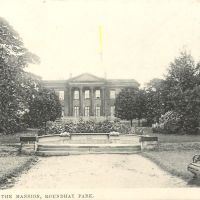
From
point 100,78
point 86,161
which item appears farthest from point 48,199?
point 100,78

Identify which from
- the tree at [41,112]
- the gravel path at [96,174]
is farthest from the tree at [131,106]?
Result: the gravel path at [96,174]

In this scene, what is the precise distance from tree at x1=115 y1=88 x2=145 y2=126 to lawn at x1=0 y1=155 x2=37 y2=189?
27939 mm

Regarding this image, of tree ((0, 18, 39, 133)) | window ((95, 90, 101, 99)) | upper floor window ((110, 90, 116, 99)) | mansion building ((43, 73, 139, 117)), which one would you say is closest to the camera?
tree ((0, 18, 39, 133))

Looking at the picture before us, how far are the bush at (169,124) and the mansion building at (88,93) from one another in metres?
23.6

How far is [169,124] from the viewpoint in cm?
3028

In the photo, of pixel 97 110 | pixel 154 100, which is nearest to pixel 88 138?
pixel 154 100

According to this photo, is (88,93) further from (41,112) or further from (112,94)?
(41,112)

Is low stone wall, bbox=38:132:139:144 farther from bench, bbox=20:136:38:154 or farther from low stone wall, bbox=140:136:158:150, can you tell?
bench, bbox=20:136:38:154

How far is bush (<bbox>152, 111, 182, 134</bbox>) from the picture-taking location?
28.8 metres

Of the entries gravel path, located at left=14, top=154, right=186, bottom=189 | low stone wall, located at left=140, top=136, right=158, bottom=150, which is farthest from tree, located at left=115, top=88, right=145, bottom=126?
gravel path, located at left=14, top=154, right=186, bottom=189

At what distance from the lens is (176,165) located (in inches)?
456

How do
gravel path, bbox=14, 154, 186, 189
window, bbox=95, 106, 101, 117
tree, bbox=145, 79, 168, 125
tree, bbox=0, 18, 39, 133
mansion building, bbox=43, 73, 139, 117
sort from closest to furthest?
1. gravel path, bbox=14, 154, 186, 189
2. tree, bbox=0, 18, 39, 133
3. tree, bbox=145, 79, 168, 125
4. mansion building, bbox=43, 73, 139, 117
5. window, bbox=95, 106, 101, 117

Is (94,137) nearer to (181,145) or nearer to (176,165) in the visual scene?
(181,145)

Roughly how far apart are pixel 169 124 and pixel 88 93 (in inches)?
1151
